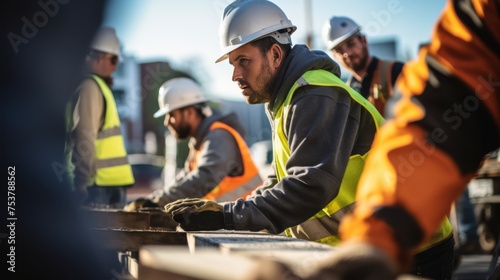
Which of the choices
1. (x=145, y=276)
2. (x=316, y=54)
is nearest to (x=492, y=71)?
(x=145, y=276)

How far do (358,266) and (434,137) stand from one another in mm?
442

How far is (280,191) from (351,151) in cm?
42

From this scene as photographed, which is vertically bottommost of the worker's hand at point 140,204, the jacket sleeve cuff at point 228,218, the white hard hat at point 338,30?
the worker's hand at point 140,204

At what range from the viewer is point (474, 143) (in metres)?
1.96

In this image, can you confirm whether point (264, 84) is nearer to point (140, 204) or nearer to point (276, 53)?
point (276, 53)

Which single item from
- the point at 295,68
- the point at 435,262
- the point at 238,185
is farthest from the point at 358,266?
the point at 238,185

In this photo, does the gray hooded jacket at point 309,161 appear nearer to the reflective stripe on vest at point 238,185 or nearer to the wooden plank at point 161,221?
the wooden plank at point 161,221

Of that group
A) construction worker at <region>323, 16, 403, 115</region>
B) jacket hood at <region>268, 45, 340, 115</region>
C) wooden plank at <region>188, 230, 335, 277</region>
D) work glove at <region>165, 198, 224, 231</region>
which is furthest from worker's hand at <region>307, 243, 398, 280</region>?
construction worker at <region>323, 16, 403, 115</region>

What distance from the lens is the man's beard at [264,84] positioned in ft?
14.6

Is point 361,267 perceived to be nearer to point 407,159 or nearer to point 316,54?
point 407,159

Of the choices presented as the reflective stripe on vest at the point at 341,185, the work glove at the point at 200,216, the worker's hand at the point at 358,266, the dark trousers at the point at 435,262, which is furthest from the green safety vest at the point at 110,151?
the worker's hand at the point at 358,266

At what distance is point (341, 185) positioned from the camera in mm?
4039

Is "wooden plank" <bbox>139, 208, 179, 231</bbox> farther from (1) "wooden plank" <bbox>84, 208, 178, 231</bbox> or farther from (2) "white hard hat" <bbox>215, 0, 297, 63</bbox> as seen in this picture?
(2) "white hard hat" <bbox>215, 0, 297, 63</bbox>

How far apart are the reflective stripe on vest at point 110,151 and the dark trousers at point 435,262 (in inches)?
176
